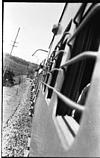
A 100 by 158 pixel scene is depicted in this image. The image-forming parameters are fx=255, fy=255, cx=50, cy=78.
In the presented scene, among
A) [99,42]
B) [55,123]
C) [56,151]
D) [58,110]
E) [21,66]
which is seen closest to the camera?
[56,151]

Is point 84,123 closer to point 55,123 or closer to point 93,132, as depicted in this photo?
point 93,132

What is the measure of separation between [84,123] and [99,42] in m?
0.97

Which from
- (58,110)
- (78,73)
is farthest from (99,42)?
(58,110)

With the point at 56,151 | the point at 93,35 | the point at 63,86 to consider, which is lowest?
the point at 56,151

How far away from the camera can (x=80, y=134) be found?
0.94m

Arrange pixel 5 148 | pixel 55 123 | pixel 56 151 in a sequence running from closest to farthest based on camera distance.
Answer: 1. pixel 56 151
2. pixel 55 123
3. pixel 5 148

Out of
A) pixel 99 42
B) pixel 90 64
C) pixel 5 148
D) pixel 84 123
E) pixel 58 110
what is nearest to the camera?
pixel 84 123

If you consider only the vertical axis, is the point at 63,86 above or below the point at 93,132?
above

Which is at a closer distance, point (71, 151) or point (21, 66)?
point (71, 151)

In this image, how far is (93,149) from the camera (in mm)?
924

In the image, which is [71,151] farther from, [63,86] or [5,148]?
[5,148]

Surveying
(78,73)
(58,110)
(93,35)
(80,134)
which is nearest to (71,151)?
(80,134)

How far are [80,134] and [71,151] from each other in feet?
0.28

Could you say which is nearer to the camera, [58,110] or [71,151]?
[71,151]
